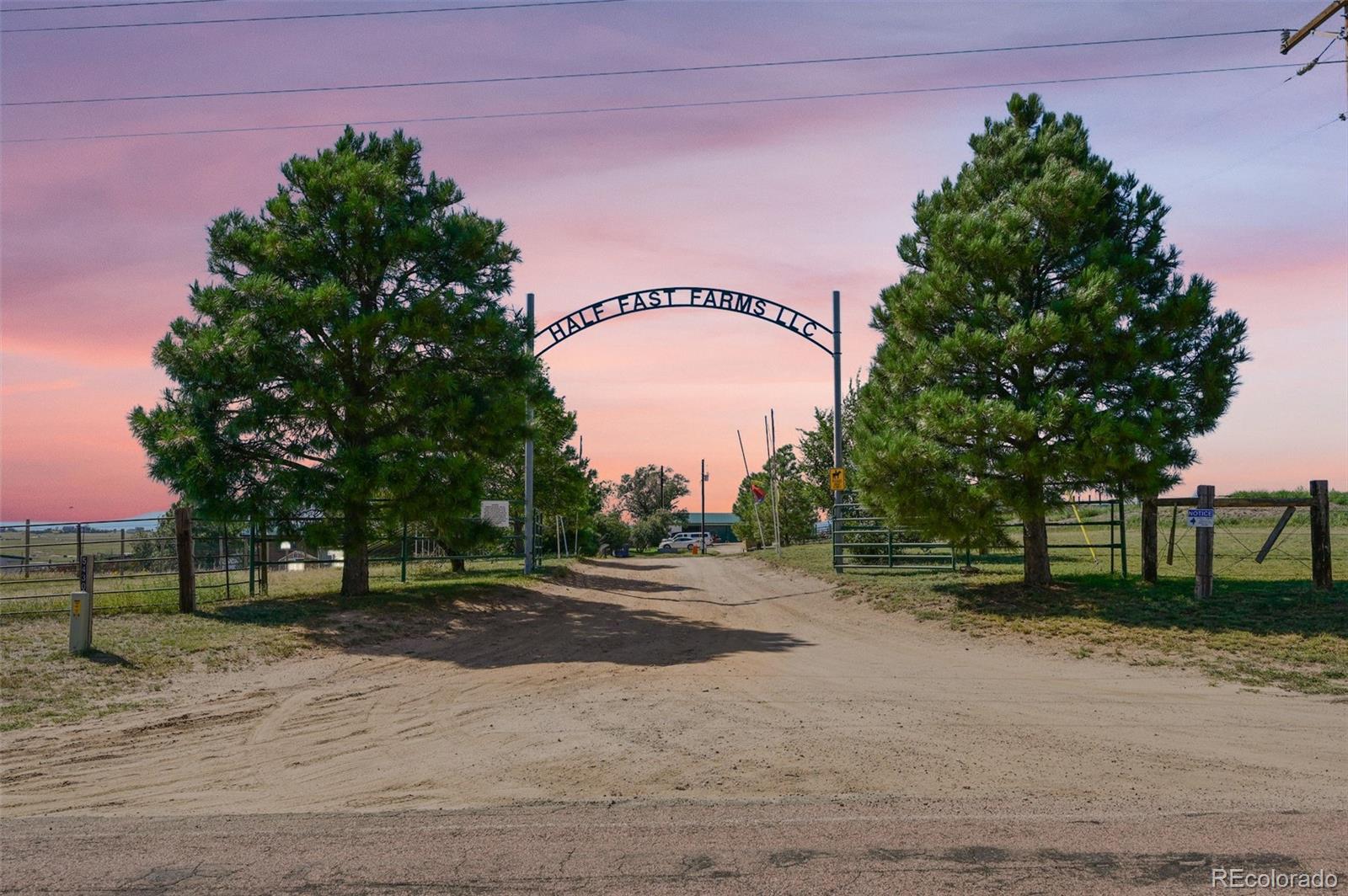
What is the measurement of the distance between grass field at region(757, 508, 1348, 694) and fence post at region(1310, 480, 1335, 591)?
386 mm

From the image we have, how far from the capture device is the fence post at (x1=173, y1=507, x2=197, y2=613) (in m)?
16.2

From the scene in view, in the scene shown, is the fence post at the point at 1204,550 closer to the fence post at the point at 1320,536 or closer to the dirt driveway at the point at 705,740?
the fence post at the point at 1320,536

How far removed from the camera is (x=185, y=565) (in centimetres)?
1630

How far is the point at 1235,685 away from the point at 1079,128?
13159 millimetres

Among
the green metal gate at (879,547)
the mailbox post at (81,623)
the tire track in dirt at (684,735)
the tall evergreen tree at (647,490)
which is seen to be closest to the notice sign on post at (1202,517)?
the tire track in dirt at (684,735)

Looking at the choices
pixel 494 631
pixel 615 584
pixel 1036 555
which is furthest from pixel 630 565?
pixel 1036 555

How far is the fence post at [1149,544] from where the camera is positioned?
1822 cm

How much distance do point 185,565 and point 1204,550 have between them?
19.3 metres

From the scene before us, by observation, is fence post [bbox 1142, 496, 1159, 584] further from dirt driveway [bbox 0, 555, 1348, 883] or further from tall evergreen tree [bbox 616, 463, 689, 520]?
tall evergreen tree [bbox 616, 463, 689, 520]

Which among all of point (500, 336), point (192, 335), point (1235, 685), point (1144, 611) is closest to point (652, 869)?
point (1235, 685)

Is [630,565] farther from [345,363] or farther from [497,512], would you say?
[345,363]

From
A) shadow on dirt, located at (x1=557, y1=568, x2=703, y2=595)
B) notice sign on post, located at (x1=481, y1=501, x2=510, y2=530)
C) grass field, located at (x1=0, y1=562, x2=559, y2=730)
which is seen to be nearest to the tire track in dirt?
grass field, located at (x1=0, y1=562, x2=559, y2=730)
